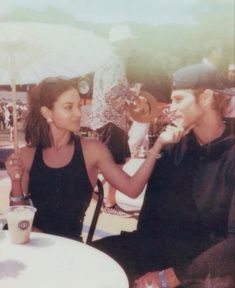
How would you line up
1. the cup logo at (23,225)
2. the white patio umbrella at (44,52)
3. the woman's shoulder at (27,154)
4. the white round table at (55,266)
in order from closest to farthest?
1. the white round table at (55,266)
2. the cup logo at (23,225)
3. the white patio umbrella at (44,52)
4. the woman's shoulder at (27,154)

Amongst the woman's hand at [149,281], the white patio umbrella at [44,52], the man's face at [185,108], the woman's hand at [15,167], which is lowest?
the woman's hand at [149,281]

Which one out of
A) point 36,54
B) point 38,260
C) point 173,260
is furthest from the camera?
point 173,260

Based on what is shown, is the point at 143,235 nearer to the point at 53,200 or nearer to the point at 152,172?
the point at 152,172

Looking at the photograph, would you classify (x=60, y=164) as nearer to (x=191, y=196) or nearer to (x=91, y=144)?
(x=91, y=144)

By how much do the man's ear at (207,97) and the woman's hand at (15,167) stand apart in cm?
99

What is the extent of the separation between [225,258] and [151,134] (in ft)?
2.57

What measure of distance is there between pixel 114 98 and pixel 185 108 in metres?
0.39

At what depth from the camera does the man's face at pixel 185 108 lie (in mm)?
2258

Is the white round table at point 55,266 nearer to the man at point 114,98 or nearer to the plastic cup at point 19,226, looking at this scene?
the plastic cup at point 19,226

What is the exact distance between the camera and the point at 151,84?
7.79 ft

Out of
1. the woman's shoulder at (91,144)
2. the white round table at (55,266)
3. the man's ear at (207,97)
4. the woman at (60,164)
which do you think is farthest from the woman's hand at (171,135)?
the white round table at (55,266)

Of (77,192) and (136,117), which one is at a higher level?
(136,117)

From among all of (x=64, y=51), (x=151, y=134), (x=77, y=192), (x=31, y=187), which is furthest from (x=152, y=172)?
(x=64, y=51)

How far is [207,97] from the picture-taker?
2.26 m
